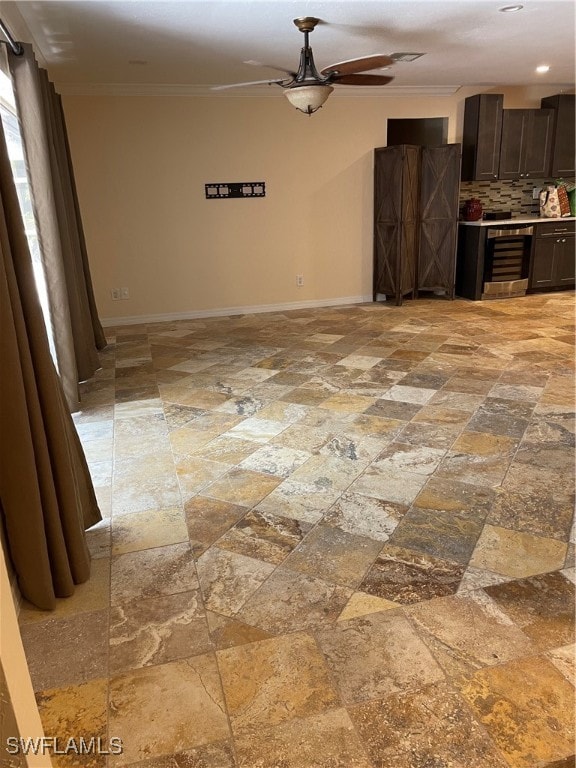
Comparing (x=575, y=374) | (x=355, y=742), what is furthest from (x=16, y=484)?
(x=575, y=374)

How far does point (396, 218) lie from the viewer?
22.1ft

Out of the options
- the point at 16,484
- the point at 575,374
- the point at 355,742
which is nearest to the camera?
the point at 355,742

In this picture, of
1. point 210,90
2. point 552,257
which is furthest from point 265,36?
point 552,257

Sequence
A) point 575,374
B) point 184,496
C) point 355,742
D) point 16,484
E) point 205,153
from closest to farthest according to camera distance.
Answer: point 355,742, point 16,484, point 184,496, point 575,374, point 205,153

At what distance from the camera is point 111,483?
2.84 m

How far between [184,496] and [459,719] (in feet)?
5.24

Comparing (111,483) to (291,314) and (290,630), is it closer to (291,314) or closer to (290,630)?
(290,630)

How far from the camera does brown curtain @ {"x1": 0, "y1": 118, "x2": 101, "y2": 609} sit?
1.77m

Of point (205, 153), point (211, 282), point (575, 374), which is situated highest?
point (205, 153)

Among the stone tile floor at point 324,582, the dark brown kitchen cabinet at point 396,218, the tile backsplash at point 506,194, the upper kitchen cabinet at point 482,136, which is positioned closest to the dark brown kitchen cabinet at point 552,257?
the tile backsplash at point 506,194

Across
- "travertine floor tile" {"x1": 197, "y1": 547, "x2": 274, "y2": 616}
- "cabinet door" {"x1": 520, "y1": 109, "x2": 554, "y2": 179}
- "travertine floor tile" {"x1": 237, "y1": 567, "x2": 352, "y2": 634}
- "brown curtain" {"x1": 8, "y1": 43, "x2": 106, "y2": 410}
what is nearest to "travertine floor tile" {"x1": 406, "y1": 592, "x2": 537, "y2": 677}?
"travertine floor tile" {"x1": 237, "y1": 567, "x2": 352, "y2": 634}

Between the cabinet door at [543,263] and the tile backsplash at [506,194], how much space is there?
746 mm

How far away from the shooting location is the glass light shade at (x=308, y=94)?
354 cm

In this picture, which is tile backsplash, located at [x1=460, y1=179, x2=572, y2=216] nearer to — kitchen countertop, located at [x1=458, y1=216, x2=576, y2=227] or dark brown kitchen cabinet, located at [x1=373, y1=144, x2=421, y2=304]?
kitchen countertop, located at [x1=458, y1=216, x2=576, y2=227]
